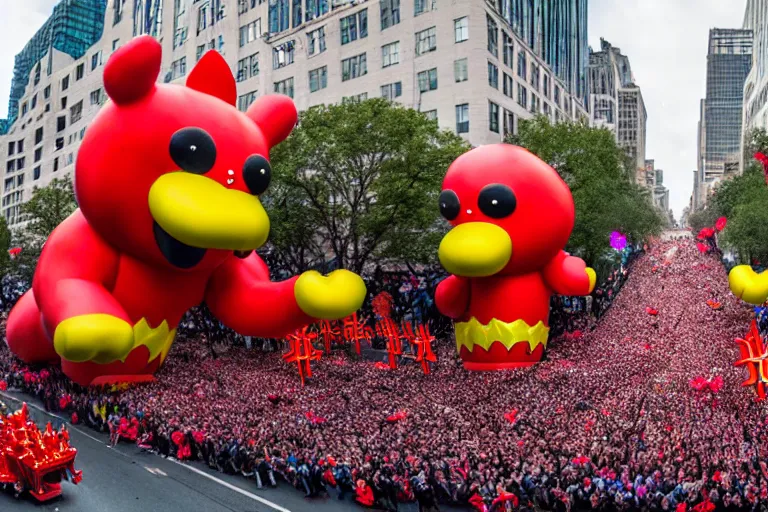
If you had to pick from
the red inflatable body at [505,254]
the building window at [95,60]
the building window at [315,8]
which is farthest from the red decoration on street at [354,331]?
the building window at [95,60]

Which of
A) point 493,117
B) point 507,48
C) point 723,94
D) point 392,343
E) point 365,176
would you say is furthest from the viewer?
point 723,94

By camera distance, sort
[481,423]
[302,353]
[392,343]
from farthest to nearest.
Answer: [392,343] < [302,353] < [481,423]

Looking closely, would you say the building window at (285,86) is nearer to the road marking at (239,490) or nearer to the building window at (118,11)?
the building window at (118,11)

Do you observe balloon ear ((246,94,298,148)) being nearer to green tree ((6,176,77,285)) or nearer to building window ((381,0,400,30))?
green tree ((6,176,77,285))

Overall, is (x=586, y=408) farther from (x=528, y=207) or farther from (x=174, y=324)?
(x=174, y=324)

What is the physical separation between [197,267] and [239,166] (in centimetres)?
217

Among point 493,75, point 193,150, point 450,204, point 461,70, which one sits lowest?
point 450,204

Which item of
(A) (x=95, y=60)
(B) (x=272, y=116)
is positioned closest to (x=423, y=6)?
(B) (x=272, y=116)

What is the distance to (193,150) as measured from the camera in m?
10.7

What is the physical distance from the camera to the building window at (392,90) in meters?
34.0

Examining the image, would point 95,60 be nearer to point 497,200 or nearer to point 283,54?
point 283,54

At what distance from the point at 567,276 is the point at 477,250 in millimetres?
2576

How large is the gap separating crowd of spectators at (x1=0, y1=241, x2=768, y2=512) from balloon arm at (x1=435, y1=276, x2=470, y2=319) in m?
1.32

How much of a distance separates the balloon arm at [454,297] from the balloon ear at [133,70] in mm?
7531
